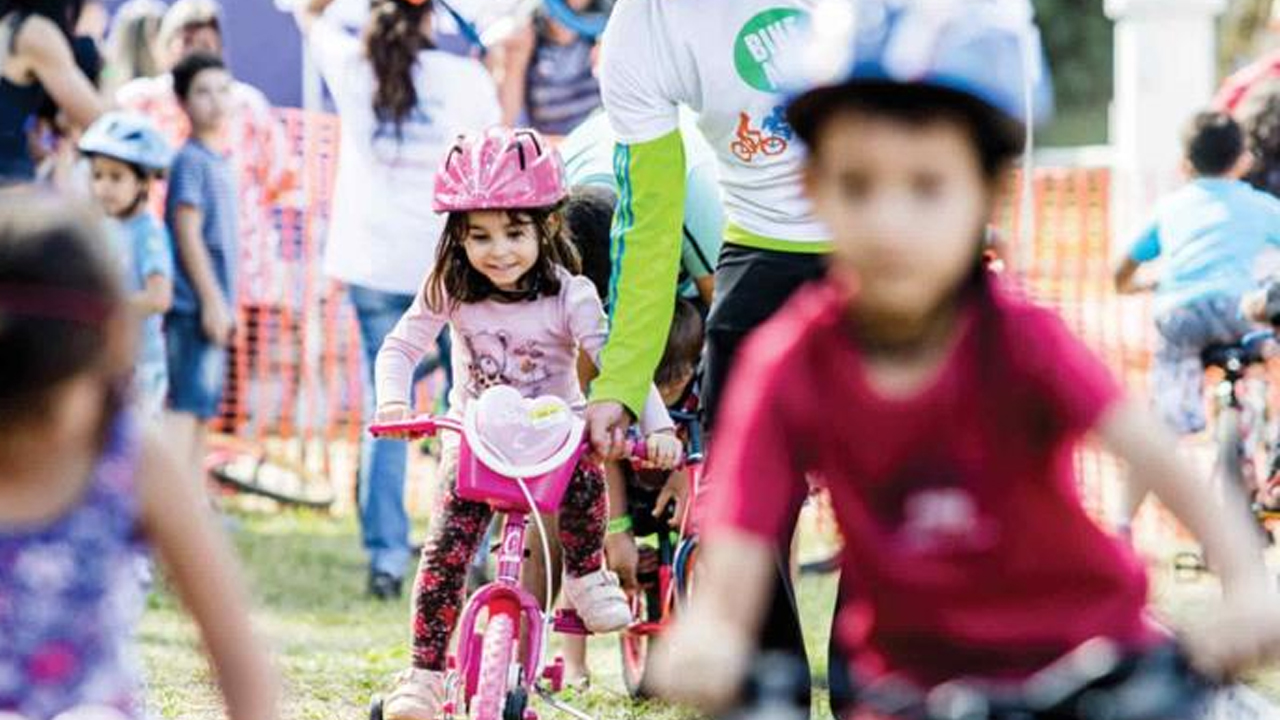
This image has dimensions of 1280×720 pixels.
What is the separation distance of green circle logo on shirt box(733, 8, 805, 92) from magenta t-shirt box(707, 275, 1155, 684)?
98.9 inches

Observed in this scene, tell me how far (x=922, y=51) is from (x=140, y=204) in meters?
7.07

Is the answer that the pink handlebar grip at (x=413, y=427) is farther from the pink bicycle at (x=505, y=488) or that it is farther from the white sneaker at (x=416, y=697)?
A: the white sneaker at (x=416, y=697)

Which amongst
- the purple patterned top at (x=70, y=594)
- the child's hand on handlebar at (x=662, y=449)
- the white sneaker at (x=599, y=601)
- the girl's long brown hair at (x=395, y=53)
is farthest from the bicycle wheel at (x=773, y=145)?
the girl's long brown hair at (x=395, y=53)

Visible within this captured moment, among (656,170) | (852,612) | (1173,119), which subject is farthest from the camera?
(1173,119)

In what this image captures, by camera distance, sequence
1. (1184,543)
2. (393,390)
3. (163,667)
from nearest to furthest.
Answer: (393,390) → (163,667) → (1184,543)

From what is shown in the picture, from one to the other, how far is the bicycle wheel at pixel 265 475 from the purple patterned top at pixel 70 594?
32.7ft

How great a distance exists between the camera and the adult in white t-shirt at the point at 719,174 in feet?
19.4

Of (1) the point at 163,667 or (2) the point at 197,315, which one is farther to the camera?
(2) the point at 197,315

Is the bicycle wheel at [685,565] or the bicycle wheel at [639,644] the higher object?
the bicycle wheel at [685,565]

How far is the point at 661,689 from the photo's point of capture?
3498mm

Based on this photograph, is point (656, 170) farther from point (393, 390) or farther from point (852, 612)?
point (852, 612)

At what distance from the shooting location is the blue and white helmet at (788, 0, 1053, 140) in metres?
3.41

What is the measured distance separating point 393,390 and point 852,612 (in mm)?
3083

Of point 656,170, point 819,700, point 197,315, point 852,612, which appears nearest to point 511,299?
point 656,170
